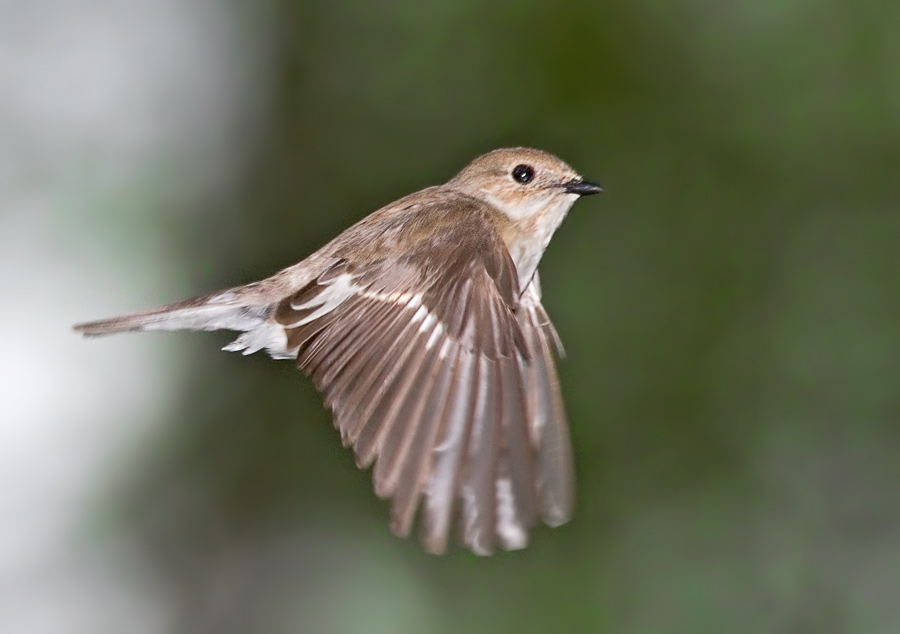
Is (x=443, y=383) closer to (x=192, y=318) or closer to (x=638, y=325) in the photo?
(x=192, y=318)

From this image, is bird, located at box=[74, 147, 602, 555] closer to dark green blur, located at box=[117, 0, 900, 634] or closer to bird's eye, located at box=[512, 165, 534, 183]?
bird's eye, located at box=[512, 165, 534, 183]

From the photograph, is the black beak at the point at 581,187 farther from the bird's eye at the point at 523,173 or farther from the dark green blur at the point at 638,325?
the dark green blur at the point at 638,325

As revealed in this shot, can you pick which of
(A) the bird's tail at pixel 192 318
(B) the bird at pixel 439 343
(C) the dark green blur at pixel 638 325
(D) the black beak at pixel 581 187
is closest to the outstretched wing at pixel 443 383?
(B) the bird at pixel 439 343

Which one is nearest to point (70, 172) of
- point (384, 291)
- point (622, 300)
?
point (622, 300)

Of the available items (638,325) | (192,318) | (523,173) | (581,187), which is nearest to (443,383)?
(192,318)

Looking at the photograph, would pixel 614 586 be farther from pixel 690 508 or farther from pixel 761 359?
pixel 761 359

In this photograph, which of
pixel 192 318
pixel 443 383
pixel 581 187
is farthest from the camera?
pixel 581 187
